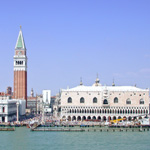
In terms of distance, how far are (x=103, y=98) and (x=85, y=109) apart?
3.28 meters

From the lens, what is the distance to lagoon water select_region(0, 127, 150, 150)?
41.6 meters

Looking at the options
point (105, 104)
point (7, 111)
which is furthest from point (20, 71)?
point (105, 104)

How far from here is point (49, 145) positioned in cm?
4272

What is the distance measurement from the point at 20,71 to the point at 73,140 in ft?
137

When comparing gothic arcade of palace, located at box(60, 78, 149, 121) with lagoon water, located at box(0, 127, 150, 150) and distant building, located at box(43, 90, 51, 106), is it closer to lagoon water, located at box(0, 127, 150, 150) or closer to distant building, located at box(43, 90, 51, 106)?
lagoon water, located at box(0, 127, 150, 150)

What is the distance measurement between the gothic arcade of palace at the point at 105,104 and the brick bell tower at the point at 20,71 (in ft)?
59.2

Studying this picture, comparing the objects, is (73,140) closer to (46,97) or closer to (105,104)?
(105,104)

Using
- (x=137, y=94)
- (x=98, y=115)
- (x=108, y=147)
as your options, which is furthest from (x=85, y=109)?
(x=108, y=147)

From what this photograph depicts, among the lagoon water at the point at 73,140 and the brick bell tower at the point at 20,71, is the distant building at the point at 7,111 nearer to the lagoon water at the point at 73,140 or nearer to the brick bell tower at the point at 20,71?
the brick bell tower at the point at 20,71

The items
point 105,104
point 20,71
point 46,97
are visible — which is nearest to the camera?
point 105,104

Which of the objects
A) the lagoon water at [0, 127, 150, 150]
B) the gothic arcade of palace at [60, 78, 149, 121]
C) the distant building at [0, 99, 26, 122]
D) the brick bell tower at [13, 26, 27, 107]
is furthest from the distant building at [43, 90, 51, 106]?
the lagoon water at [0, 127, 150, 150]

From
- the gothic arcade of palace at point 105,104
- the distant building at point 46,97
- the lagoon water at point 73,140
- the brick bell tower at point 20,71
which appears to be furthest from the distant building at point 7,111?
the distant building at point 46,97

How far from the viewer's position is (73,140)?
152 feet

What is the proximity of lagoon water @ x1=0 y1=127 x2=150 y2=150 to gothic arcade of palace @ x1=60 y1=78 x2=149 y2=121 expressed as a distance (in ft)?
49.1
